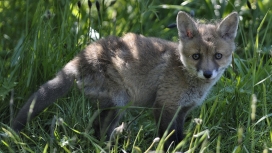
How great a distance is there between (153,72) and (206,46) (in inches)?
22.1

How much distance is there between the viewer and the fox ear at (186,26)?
5574 mm

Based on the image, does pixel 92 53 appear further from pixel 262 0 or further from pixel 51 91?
pixel 262 0

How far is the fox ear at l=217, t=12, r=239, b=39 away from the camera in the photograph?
557 cm

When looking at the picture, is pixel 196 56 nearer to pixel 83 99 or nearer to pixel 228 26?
pixel 228 26

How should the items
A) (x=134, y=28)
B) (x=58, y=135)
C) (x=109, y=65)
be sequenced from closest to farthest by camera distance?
(x=58, y=135), (x=109, y=65), (x=134, y=28)

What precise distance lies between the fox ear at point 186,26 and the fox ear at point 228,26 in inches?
9.7

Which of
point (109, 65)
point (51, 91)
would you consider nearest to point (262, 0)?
point (109, 65)

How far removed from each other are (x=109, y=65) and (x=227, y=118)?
1.25m

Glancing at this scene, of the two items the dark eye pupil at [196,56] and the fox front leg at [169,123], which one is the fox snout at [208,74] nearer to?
the dark eye pupil at [196,56]

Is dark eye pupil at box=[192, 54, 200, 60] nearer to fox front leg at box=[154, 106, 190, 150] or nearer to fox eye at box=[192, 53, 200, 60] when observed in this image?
fox eye at box=[192, 53, 200, 60]

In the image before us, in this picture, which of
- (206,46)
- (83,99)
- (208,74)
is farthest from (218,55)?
(83,99)

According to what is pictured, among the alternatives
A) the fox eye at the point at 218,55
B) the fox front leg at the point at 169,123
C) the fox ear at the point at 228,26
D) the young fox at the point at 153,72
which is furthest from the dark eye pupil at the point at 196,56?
the fox front leg at the point at 169,123

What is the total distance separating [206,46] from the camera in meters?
5.46

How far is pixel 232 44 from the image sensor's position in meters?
5.66
